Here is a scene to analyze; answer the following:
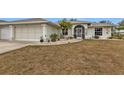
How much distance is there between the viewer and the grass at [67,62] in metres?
7.96

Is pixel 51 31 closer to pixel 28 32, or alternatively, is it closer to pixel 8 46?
pixel 28 32

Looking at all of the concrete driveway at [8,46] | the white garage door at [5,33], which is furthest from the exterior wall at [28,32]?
the concrete driveway at [8,46]

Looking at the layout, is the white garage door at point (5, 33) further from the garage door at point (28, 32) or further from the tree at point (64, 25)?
the tree at point (64, 25)

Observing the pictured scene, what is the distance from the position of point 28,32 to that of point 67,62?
8.57 m

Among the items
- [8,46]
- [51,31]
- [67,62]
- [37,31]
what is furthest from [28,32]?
[67,62]

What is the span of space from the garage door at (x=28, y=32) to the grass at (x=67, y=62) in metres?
5.18

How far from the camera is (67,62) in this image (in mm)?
9047

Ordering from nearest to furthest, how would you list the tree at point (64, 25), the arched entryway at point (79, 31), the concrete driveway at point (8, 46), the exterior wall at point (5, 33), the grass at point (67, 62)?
the grass at point (67, 62), the concrete driveway at point (8, 46), the tree at point (64, 25), the exterior wall at point (5, 33), the arched entryway at point (79, 31)

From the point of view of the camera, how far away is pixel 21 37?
1702 centimetres

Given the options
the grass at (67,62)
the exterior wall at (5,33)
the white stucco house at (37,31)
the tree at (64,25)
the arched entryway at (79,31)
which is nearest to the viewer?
the grass at (67,62)

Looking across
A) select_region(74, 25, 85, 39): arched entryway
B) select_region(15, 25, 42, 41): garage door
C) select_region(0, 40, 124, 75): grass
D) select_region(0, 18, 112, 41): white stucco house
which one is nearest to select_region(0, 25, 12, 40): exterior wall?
select_region(0, 18, 112, 41): white stucco house
